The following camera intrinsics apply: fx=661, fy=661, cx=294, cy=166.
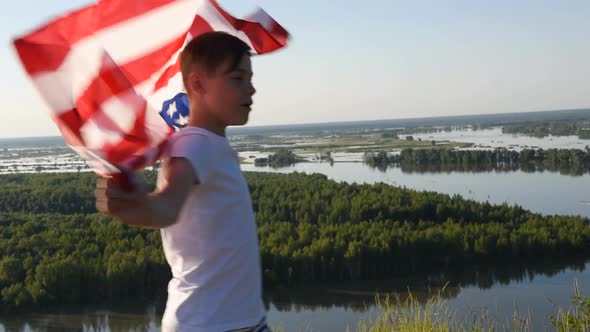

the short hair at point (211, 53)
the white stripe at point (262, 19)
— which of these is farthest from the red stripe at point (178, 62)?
the short hair at point (211, 53)

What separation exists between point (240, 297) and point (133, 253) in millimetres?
18723

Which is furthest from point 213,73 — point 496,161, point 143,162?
point 496,161

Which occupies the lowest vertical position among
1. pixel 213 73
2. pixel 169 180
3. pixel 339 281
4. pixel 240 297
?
pixel 339 281

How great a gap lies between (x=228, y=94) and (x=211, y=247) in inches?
13.8

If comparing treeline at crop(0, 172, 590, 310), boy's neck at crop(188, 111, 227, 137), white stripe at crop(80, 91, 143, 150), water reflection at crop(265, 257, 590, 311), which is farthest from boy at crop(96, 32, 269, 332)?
treeline at crop(0, 172, 590, 310)

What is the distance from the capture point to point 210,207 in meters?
1.44

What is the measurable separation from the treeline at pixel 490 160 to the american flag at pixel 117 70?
42080 millimetres

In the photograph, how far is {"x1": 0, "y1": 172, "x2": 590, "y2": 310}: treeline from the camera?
18.5 m

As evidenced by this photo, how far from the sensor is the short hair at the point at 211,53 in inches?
59.6

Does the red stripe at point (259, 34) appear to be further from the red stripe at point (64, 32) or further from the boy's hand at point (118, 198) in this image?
the boy's hand at point (118, 198)

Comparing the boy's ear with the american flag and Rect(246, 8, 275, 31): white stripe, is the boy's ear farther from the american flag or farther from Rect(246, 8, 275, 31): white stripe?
Rect(246, 8, 275, 31): white stripe

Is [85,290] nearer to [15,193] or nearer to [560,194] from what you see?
[15,193]

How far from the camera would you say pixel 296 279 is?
19.3 metres

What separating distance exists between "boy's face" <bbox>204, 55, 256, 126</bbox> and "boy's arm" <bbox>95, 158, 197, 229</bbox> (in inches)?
8.0
